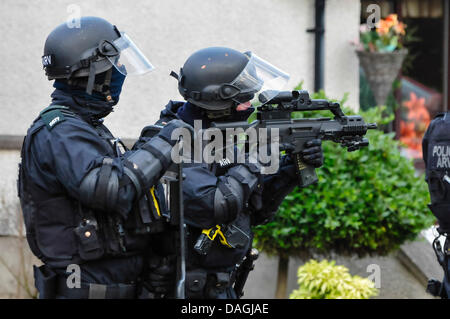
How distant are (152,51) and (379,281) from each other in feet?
9.47

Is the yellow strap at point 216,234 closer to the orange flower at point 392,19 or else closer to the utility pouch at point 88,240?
the utility pouch at point 88,240

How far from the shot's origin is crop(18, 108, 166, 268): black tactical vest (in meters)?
2.90

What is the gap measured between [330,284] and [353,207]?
0.61m

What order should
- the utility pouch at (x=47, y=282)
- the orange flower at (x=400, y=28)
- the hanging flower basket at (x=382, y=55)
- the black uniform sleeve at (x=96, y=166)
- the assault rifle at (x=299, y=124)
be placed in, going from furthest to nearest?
the orange flower at (x=400, y=28) → the hanging flower basket at (x=382, y=55) → the assault rifle at (x=299, y=124) → the utility pouch at (x=47, y=282) → the black uniform sleeve at (x=96, y=166)

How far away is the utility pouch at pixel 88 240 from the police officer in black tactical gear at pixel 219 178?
15.4 inches

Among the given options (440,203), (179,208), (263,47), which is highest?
(263,47)

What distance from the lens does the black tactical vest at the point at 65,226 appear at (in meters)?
2.90

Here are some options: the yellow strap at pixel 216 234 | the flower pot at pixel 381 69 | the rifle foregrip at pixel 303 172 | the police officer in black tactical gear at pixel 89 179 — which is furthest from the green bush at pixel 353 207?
the police officer in black tactical gear at pixel 89 179

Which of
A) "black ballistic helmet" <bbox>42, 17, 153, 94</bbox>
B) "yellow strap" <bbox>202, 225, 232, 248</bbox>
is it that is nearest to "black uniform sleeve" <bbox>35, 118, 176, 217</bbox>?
"black ballistic helmet" <bbox>42, 17, 153, 94</bbox>

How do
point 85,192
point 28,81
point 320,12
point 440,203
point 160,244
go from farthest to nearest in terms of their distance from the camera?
point 320,12 → point 28,81 → point 440,203 → point 160,244 → point 85,192

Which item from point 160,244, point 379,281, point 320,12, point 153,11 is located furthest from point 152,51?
point 160,244

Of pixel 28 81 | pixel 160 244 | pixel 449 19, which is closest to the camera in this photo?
pixel 160 244

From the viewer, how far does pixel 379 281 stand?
249 inches
